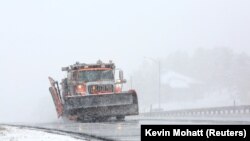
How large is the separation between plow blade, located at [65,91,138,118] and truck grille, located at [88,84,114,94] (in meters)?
1.01

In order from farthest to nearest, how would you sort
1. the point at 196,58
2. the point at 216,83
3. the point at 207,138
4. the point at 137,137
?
the point at 196,58 < the point at 216,83 < the point at 137,137 < the point at 207,138

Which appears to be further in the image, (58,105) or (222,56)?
(222,56)

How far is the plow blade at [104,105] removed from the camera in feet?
99.3

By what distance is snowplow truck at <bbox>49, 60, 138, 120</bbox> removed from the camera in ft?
99.5

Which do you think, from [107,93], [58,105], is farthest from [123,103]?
[58,105]

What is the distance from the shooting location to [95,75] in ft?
104

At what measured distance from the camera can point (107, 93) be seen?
30.7m

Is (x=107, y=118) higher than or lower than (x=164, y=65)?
lower

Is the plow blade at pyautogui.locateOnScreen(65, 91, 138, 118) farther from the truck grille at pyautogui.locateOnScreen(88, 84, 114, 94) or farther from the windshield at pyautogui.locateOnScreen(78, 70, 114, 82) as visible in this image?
the windshield at pyautogui.locateOnScreen(78, 70, 114, 82)

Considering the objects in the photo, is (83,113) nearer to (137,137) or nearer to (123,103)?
(123,103)

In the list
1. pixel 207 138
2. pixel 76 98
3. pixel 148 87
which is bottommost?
pixel 207 138

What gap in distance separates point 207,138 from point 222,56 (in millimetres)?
115955

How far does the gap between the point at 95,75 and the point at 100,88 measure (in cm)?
65

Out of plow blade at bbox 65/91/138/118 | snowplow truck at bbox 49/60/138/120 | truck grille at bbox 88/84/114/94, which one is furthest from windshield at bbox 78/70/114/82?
plow blade at bbox 65/91/138/118
